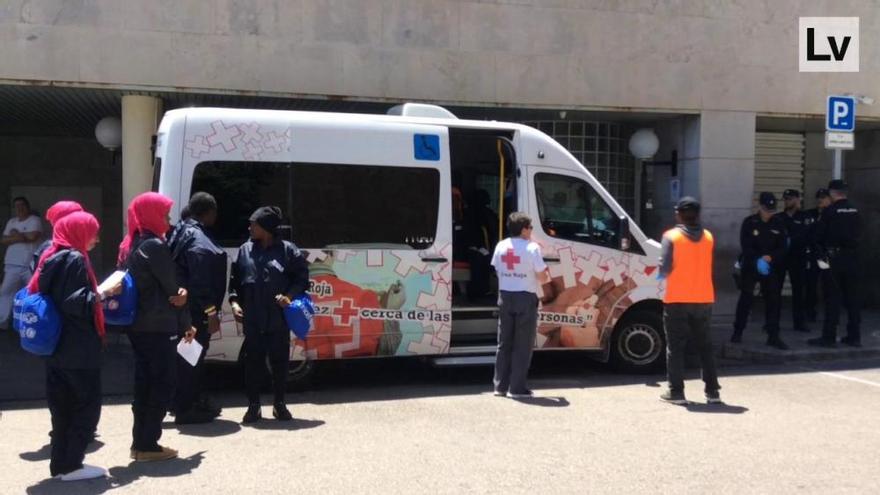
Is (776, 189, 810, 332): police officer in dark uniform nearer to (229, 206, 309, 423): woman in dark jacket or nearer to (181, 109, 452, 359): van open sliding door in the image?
(181, 109, 452, 359): van open sliding door

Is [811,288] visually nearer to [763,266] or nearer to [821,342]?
[821,342]

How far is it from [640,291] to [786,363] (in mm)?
2447

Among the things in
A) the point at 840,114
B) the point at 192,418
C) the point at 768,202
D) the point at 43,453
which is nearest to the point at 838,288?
the point at 768,202

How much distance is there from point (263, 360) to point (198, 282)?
0.88 meters

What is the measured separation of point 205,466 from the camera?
17.9ft

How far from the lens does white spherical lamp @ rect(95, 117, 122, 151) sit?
10.8m

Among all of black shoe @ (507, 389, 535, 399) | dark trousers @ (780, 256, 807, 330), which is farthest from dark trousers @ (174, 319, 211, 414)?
dark trousers @ (780, 256, 807, 330)

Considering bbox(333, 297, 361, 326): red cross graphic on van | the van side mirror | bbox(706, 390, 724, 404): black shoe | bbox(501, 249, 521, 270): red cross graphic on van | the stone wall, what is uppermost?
the stone wall

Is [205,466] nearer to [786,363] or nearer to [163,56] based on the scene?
[163,56]

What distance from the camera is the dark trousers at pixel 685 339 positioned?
7289mm

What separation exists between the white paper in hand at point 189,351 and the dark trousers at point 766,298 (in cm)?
687

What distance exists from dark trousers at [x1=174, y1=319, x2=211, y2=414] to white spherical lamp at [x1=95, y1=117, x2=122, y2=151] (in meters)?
5.42

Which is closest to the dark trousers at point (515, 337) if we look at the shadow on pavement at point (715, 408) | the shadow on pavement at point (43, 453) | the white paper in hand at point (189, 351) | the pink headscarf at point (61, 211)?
the shadow on pavement at point (715, 408)

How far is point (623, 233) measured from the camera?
8.27 meters
